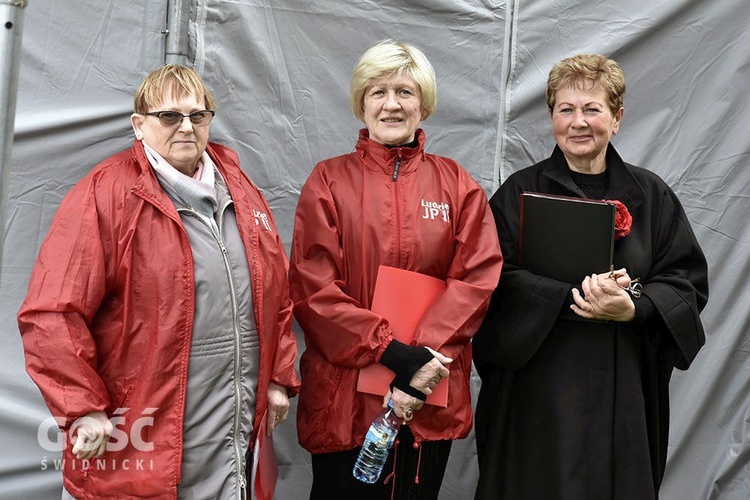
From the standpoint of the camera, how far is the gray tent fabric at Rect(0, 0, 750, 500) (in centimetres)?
305

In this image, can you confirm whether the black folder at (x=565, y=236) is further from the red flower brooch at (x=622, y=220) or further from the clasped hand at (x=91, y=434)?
the clasped hand at (x=91, y=434)

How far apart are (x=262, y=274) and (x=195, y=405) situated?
379 mm

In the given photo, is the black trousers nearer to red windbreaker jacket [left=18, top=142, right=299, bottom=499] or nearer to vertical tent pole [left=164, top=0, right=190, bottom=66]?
red windbreaker jacket [left=18, top=142, right=299, bottom=499]

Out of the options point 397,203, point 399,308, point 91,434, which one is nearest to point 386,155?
point 397,203

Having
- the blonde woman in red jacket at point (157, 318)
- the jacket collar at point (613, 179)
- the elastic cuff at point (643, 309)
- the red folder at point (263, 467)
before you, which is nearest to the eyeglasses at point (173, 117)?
the blonde woman in red jacket at point (157, 318)

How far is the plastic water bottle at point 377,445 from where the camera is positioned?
2.77 metres

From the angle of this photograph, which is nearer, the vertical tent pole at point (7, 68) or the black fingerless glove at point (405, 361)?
the vertical tent pole at point (7, 68)

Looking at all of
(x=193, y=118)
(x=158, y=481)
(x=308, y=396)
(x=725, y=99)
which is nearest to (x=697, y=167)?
(x=725, y=99)

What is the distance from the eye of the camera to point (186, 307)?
2432 mm

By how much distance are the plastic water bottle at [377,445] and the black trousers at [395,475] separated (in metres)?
0.04

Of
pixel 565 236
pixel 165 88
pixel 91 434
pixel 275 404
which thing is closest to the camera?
pixel 91 434

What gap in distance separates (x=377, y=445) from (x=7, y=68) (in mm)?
1422

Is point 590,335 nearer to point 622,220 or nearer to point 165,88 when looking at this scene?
point 622,220

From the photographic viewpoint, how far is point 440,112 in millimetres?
3654
